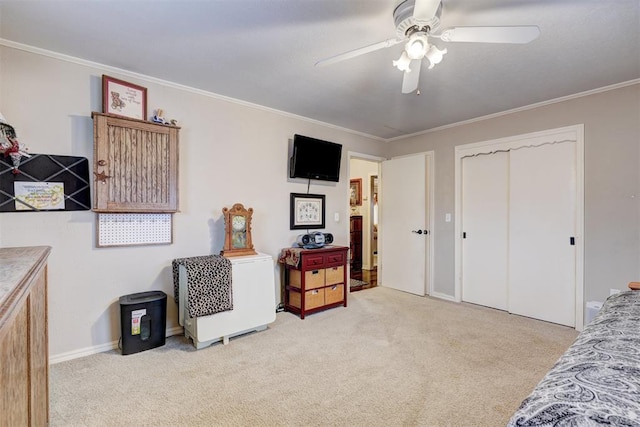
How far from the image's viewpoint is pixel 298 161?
12.0 feet

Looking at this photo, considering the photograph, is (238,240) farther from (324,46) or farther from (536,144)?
(536,144)

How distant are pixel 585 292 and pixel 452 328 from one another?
139cm

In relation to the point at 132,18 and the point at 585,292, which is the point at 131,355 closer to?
the point at 132,18

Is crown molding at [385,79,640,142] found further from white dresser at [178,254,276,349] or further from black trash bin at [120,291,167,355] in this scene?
black trash bin at [120,291,167,355]

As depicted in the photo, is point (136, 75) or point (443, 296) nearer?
point (136, 75)

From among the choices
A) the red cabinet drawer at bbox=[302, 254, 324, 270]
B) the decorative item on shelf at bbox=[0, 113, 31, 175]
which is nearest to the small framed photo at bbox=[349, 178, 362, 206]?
the red cabinet drawer at bbox=[302, 254, 324, 270]

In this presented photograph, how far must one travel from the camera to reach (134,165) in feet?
8.31

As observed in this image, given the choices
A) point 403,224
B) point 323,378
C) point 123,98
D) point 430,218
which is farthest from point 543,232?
point 123,98

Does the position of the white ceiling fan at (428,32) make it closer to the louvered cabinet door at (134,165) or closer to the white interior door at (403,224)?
the louvered cabinet door at (134,165)

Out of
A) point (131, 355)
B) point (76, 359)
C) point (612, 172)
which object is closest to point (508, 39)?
point (612, 172)

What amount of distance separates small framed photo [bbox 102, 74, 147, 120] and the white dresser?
142 cm

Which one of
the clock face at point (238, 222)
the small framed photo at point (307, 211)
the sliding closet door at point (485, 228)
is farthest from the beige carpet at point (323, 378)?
the small framed photo at point (307, 211)

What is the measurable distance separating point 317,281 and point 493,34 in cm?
278

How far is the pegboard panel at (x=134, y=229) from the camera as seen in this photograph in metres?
2.51
